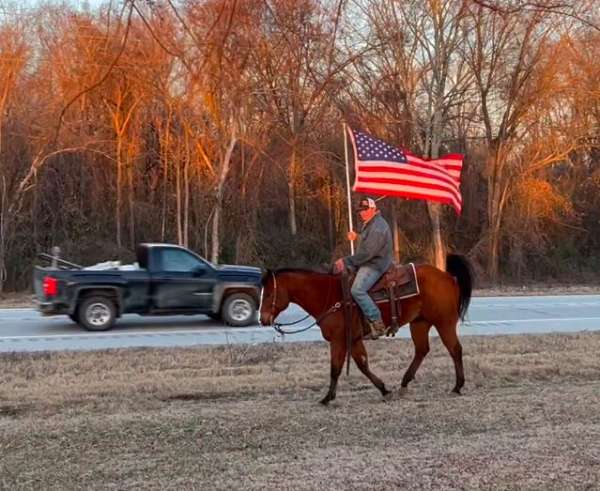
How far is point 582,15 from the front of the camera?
5.41 m

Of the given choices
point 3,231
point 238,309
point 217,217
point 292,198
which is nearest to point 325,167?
point 292,198

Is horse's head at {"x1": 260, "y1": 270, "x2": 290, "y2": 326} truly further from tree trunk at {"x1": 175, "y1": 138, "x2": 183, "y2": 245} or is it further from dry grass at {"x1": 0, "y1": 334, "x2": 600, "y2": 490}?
tree trunk at {"x1": 175, "y1": 138, "x2": 183, "y2": 245}

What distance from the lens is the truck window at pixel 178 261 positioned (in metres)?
17.4

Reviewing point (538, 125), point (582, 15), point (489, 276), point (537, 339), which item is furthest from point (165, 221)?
point (582, 15)

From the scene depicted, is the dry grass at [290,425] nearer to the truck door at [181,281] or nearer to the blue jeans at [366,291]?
the blue jeans at [366,291]

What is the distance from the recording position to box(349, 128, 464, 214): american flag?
662 inches

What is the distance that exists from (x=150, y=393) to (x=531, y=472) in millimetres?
5196

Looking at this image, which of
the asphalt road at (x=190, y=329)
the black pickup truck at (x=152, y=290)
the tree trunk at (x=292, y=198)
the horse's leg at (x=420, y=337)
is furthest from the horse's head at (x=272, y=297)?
the tree trunk at (x=292, y=198)

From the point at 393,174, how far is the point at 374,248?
8.02 m

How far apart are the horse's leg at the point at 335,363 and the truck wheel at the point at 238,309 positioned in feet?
28.6

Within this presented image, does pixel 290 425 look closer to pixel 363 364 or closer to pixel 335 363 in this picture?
pixel 335 363

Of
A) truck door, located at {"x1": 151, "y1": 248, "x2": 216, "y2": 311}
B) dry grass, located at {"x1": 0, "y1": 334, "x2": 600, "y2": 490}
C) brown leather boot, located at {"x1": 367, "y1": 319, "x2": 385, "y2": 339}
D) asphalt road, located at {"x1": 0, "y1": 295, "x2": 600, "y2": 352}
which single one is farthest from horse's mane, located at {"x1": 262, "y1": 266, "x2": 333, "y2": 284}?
truck door, located at {"x1": 151, "y1": 248, "x2": 216, "y2": 311}

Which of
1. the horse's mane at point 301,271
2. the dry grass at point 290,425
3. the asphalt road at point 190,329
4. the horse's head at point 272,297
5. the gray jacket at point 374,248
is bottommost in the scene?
the dry grass at point 290,425

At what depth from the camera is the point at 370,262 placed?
9.20 m
